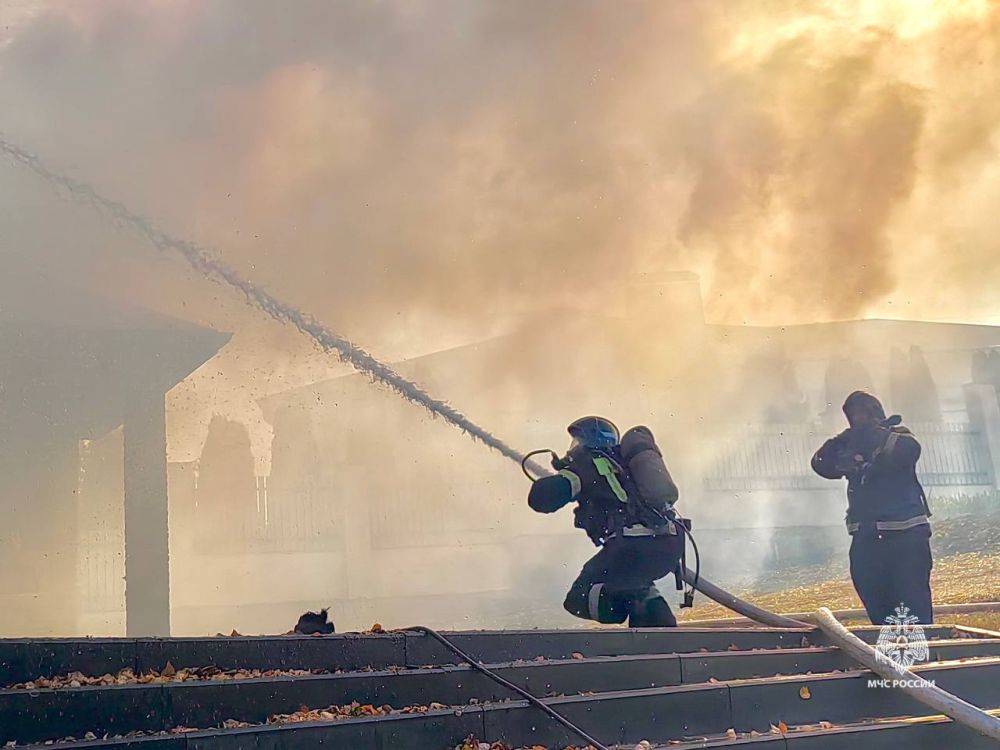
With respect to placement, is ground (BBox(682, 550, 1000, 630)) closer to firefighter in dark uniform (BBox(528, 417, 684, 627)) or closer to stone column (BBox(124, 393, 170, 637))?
Answer: firefighter in dark uniform (BBox(528, 417, 684, 627))

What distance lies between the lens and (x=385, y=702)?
4004 mm

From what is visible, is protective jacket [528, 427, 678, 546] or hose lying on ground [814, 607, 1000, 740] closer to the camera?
hose lying on ground [814, 607, 1000, 740]

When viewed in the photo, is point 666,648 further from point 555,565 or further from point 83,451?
point 555,565

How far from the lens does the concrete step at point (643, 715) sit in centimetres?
339

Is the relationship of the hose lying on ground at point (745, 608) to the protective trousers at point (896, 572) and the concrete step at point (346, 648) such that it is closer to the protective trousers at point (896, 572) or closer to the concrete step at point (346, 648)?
the concrete step at point (346, 648)

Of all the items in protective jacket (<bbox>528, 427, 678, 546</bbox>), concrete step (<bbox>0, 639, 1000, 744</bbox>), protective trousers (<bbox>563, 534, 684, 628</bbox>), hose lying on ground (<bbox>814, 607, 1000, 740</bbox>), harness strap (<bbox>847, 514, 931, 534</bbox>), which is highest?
protective jacket (<bbox>528, 427, 678, 546</bbox>)

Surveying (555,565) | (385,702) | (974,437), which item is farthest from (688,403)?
(385,702)

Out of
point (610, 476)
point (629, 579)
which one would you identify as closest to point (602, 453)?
point (610, 476)

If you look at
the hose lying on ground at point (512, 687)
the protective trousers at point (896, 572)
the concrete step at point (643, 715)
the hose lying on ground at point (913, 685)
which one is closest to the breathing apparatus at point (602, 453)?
the hose lying on ground at point (913, 685)

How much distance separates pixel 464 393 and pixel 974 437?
33.9 ft

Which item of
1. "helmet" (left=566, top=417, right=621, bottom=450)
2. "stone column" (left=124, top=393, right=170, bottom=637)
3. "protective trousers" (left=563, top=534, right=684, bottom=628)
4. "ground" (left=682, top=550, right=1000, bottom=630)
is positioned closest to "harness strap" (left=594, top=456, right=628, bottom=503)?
"helmet" (left=566, top=417, right=621, bottom=450)

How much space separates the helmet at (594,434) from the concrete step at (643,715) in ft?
5.98

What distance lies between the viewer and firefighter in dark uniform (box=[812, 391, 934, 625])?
673 cm

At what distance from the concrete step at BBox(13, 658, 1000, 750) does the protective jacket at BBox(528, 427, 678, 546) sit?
1.32 meters
